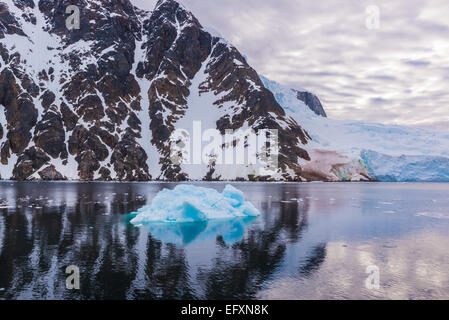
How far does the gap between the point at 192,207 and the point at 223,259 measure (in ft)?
58.6

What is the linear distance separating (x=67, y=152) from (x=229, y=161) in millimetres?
79986

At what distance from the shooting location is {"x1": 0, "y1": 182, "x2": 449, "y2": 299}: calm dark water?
59.4 ft

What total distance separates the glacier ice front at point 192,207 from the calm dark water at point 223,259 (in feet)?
9.52

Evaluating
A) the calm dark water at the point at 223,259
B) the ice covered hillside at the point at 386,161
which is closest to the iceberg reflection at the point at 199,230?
the calm dark water at the point at 223,259

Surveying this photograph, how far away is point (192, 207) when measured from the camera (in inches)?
1656

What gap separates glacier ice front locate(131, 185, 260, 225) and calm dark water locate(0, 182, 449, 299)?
A: 2901 millimetres

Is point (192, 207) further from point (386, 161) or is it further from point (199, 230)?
point (386, 161)

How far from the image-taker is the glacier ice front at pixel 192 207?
4225cm

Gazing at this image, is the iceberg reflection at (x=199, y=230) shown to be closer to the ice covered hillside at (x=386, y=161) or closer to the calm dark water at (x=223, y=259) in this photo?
the calm dark water at (x=223, y=259)

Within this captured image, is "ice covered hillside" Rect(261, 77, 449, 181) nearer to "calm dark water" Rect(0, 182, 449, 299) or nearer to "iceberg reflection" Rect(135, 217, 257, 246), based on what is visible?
"calm dark water" Rect(0, 182, 449, 299)

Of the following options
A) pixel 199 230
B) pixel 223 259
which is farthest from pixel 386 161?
pixel 223 259

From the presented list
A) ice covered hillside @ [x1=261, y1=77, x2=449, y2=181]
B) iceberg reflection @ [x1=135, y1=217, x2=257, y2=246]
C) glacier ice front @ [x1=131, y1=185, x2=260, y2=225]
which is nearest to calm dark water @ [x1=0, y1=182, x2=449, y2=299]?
iceberg reflection @ [x1=135, y1=217, x2=257, y2=246]
